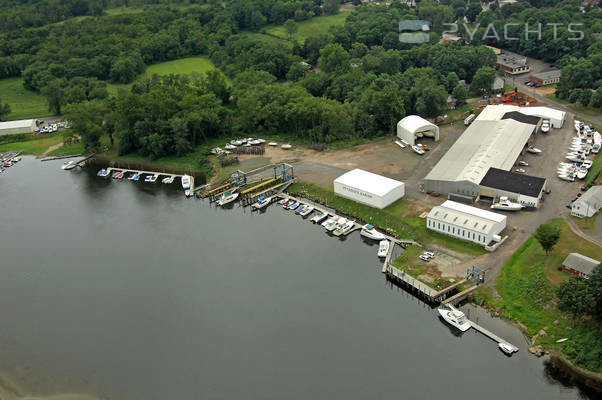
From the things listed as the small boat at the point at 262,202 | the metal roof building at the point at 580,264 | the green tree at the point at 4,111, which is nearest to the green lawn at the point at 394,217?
the small boat at the point at 262,202

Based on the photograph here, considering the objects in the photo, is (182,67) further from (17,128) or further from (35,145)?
(35,145)

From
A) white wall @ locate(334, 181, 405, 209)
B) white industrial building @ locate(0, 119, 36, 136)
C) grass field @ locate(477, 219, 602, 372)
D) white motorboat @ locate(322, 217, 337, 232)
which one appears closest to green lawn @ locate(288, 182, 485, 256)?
white wall @ locate(334, 181, 405, 209)

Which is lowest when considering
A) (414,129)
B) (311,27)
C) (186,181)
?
(186,181)

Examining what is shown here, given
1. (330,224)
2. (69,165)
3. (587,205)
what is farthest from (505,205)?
(69,165)

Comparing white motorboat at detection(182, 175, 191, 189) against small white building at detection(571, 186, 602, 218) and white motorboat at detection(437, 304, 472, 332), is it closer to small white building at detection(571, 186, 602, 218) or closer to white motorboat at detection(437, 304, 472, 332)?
white motorboat at detection(437, 304, 472, 332)

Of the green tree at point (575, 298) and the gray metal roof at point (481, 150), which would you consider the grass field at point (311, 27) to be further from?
the green tree at point (575, 298)

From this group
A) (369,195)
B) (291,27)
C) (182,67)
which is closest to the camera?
(369,195)
